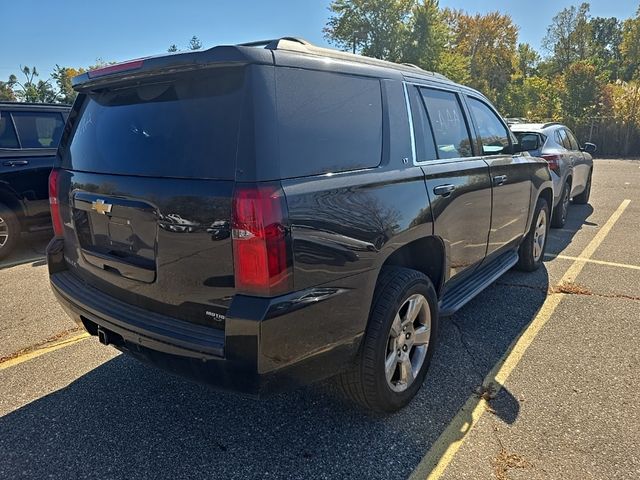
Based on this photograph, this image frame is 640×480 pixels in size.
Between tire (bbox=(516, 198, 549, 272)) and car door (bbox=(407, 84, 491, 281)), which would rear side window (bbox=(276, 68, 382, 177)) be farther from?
tire (bbox=(516, 198, 549, 272))

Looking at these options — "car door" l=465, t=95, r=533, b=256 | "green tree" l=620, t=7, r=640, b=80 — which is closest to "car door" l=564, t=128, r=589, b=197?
"car door" l=465, t=95, r=533, b=256

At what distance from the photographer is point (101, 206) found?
2439 mm

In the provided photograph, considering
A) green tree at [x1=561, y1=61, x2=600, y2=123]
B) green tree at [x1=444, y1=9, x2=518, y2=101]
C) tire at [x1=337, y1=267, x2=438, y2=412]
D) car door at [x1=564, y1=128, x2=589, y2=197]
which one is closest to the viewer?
tire at [x1=337, y1=267, x2=438, y2=412]

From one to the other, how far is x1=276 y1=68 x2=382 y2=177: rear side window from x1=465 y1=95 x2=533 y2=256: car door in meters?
1.58

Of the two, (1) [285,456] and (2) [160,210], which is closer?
(2) [160,210]

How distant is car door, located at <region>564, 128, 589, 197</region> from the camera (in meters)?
8.25

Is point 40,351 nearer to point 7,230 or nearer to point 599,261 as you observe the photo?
point 7,230

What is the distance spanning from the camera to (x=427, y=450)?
7.96ft

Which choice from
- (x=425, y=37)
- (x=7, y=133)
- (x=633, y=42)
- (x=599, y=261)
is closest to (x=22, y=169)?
(x=7, y=133)

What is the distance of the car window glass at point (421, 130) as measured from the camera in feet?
9.53

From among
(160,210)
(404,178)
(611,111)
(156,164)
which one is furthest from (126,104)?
(611,111)

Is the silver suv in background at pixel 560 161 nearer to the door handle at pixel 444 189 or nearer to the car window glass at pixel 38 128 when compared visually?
the door handle at pixel 444 189

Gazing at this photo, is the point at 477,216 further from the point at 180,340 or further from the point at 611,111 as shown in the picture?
the point at 611,111

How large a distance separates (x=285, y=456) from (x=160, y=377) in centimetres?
120
